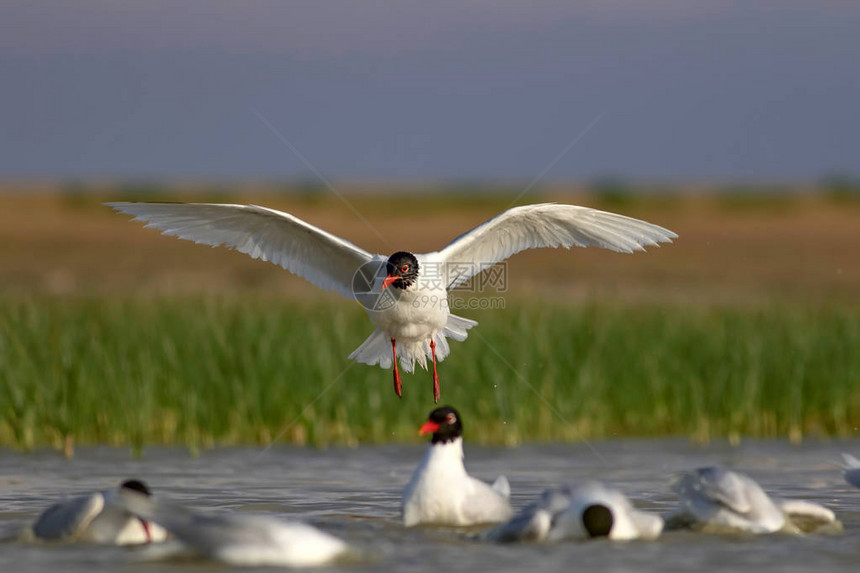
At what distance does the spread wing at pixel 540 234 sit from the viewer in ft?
33.2

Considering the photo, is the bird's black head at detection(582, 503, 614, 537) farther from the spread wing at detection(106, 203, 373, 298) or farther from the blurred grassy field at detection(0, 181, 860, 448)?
the blurred grassy field at detection(0, 181, 860, 448)

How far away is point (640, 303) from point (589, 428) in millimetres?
4353

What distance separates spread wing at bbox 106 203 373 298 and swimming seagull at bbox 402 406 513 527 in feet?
8.10

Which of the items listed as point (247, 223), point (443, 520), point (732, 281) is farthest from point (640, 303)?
point (732, 281)

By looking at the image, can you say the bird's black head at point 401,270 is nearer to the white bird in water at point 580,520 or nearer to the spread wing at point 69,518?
the white bird in water at point 580,520

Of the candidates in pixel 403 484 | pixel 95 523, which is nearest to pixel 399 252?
pixel 403 484

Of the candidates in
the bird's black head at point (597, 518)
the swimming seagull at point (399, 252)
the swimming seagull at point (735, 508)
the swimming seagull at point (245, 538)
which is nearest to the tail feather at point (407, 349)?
the swimming seagull at point (399, 252)

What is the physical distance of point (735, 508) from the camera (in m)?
7.57

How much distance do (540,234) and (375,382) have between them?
2.01 meters

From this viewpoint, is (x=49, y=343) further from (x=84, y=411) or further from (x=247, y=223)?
(x=247, y=223)

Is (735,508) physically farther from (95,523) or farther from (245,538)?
(95,523)

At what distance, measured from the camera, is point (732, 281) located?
1275 inches

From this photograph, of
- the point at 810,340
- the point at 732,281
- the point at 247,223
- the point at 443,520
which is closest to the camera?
the point at 443,520

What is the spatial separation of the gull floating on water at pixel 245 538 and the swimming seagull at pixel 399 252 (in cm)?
308
